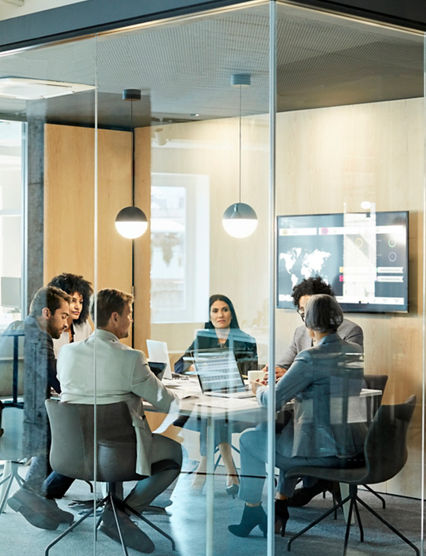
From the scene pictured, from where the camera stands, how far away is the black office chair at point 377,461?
3.42 meters

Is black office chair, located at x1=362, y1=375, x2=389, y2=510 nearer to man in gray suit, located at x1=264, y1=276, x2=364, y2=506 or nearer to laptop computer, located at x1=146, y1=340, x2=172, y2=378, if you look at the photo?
man in gray suit, located at x1=264, y1=276, x2=364, y2=506

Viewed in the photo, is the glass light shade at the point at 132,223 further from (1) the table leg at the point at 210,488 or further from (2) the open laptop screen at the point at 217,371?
(1) the table leg at the point at 210,488

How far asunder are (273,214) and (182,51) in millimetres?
797

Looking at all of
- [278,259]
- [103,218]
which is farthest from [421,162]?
[103,218]

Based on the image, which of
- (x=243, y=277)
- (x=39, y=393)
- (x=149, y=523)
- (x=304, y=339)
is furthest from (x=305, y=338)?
(x=39, y=393)

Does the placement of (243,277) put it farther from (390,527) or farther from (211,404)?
(390,527)

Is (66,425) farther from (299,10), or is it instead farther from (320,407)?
(299,10)

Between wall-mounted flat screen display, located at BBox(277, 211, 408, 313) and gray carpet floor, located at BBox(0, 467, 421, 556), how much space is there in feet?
2.75

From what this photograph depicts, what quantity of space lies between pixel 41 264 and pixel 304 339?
131 cm

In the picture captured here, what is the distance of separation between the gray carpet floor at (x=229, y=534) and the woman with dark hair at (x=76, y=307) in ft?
2.16

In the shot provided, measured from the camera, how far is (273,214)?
3316 mm

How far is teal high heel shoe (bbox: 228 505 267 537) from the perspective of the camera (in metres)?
3.36

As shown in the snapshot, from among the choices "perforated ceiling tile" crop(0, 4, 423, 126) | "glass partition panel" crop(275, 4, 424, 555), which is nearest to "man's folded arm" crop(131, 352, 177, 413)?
"glass partition panel" crop(275, 4, 424, 555)

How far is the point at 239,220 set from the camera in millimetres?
3375
